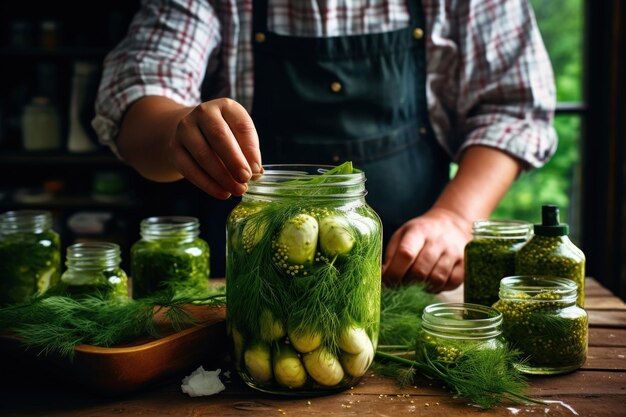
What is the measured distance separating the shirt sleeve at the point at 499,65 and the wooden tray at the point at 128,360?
890 mm

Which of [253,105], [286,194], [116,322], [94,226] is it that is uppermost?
[253,105]

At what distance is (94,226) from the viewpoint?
2725mm

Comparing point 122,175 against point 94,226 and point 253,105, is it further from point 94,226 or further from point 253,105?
point 253,105

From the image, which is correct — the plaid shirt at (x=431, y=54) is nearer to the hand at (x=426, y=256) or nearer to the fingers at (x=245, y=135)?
the hand at (x=426, y=256)

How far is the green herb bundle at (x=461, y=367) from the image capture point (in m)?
0.83

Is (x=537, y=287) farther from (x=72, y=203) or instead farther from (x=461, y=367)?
(x=72, y=203)

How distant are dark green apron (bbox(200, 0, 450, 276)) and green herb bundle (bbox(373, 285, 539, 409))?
2.14ft

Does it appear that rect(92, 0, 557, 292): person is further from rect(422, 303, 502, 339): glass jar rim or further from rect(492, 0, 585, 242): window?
rect(492, 0, 585, 242): window

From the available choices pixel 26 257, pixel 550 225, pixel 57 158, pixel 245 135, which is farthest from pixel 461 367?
pixel 57 158

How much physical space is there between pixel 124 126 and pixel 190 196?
125cm

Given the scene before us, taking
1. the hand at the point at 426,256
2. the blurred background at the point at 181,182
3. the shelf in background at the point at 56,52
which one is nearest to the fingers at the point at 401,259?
the hand at the point at 426,256

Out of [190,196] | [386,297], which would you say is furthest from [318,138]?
[190,196]

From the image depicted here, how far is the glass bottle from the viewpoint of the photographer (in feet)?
3.25

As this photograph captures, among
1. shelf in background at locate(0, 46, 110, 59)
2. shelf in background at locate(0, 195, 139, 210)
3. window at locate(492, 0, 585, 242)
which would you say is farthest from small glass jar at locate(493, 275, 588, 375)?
shelf in background at locate(0, 46, 110, 59)
